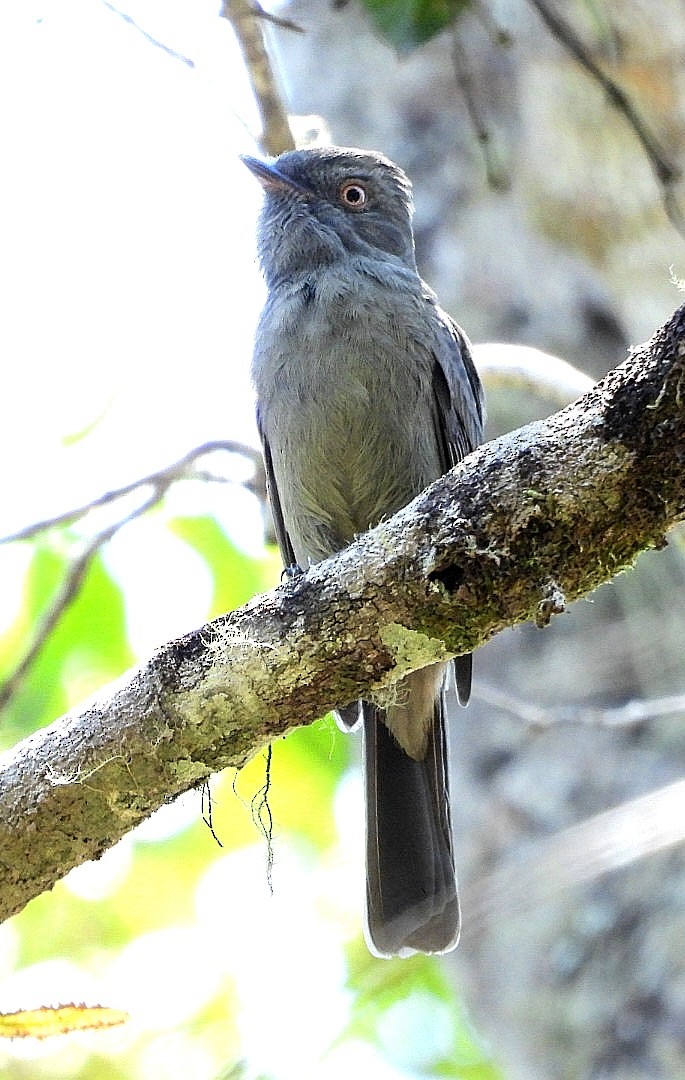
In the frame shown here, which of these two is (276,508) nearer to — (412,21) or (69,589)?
(69,589)

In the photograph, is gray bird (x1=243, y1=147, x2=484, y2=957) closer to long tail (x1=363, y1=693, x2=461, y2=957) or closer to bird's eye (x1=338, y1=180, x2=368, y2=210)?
long tail (x1=363, y1=693, x2=461, y2=957)

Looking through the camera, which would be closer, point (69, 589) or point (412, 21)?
point (412, 21)

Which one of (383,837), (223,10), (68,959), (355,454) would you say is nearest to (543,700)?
(383,837)

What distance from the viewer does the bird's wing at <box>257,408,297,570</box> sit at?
4648 mm

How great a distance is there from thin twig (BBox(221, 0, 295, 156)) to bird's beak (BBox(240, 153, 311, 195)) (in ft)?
0.98

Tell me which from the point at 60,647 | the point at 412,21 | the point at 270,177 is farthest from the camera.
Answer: the point at 60,647

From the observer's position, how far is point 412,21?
4367 millimetres

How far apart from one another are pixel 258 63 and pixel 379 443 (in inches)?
69.4

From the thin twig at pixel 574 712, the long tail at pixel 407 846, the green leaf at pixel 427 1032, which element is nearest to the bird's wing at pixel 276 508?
the long tail at pixel 407 846

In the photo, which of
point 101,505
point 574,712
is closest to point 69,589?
point 101,505

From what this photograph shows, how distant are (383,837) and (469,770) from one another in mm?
1180

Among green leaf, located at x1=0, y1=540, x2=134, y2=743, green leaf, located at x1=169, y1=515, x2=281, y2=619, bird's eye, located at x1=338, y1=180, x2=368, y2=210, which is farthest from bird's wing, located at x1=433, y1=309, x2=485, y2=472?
green leaf, located at x1=0, y1=540, x2=134, y2=743

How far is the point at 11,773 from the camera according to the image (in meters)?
2.88

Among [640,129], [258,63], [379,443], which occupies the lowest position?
[379,443]
